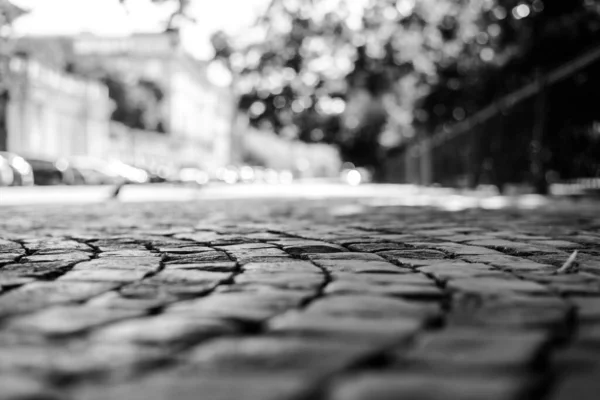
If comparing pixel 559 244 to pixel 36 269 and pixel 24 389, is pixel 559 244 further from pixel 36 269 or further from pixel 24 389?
pixel 24 389

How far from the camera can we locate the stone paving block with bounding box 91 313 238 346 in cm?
197

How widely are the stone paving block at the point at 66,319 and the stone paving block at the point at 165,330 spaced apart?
0.07 meters

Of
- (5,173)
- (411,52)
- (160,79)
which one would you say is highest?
(160,79)

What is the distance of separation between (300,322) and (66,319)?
27.1 inches

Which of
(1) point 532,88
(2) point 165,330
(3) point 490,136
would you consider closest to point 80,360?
(2) point 165,330

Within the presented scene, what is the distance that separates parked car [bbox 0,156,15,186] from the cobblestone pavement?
68.9 feet

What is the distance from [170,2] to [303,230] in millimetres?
4657

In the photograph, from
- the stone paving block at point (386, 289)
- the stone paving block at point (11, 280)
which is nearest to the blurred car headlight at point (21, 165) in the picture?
the stone paving block at point (11, 280)

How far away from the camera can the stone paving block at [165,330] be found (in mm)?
1967

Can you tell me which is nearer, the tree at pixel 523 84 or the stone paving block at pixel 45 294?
the stone paving block at pixel 45 294

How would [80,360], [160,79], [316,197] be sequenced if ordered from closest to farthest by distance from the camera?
1. [80,360]
2. [316,197]
3. [160,79]

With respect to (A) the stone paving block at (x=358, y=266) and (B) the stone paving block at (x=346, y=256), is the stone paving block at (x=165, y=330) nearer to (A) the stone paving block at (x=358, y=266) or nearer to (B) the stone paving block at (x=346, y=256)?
(A) the stone paving block at (x=358, y=266)

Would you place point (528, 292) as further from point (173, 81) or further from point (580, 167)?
point (173, 81)

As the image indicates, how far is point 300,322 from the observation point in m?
2.17
